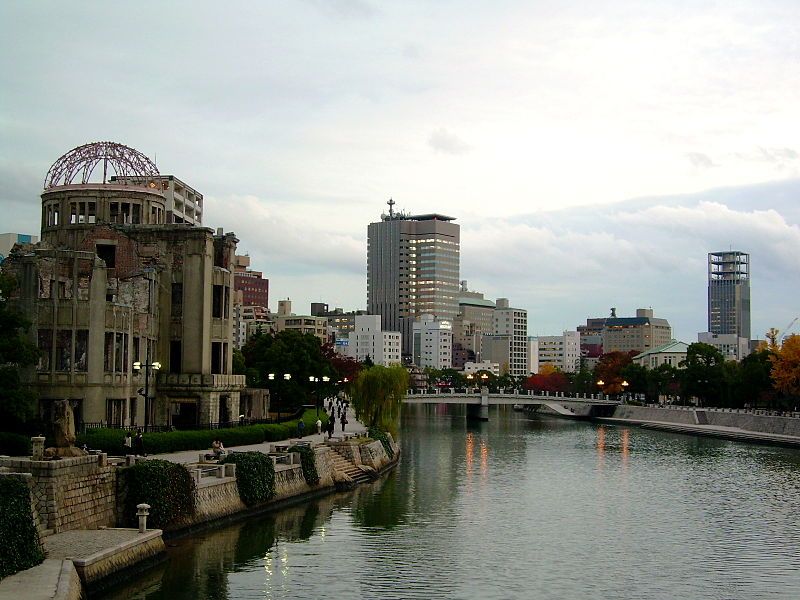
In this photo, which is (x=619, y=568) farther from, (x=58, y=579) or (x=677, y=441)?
(x=677, y=441)

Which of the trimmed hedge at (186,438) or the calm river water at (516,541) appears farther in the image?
the trimmed hedge at (186,438)

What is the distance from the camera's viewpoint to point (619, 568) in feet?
130

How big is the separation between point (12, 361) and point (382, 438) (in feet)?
98.9

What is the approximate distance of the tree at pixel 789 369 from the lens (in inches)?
4407

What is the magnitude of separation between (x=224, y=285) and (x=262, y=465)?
25235mm

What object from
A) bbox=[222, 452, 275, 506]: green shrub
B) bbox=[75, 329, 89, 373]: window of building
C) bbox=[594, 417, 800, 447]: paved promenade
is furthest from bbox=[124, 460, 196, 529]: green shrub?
bbox=[594, 417, 800, 447]: paved promenade

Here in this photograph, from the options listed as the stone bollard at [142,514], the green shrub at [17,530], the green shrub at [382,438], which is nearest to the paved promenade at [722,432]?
the green shrub at [382,438]

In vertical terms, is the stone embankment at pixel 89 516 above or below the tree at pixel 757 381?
below

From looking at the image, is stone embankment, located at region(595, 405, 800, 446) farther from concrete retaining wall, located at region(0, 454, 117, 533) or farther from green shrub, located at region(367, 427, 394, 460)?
concrete retaining wall, located at region(0, 454, 117, 533)

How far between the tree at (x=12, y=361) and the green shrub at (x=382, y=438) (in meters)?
27.2

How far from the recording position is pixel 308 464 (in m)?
55.7

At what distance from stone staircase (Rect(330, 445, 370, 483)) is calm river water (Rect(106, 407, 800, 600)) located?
113 centimetres

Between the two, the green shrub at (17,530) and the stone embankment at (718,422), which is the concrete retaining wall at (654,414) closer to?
the stone embankment at (718,422)

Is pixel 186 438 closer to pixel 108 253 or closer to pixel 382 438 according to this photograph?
pixel 108 253
